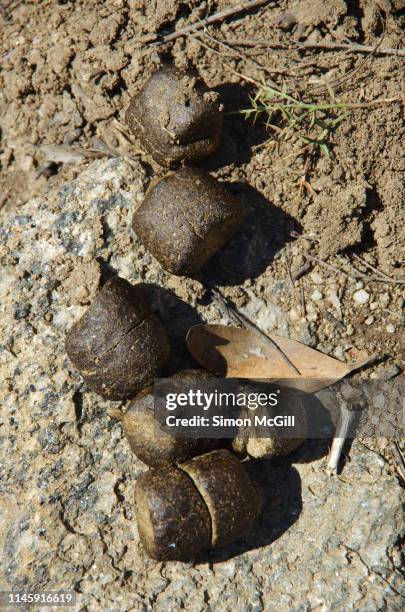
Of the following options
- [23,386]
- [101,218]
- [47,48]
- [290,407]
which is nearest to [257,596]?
[290,407]

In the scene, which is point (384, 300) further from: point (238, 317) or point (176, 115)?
point (176, 115)

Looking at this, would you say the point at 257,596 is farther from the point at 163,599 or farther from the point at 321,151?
the point at 321,151

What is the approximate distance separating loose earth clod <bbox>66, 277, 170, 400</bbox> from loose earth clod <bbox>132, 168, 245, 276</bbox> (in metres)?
0.39

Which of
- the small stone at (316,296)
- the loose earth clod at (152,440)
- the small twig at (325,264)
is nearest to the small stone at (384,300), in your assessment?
the small twig at (325,264)

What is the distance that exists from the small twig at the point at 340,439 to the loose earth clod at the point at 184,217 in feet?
4.98

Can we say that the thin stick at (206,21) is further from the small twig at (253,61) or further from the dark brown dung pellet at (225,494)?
the dark brown dung pellet at (225,494)

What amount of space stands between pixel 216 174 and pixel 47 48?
1752 mm

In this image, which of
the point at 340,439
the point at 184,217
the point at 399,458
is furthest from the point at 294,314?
the point at 399,458

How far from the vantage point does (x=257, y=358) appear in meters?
4.65

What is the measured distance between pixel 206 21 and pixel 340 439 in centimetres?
328

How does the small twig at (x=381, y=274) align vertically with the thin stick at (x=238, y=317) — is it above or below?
below

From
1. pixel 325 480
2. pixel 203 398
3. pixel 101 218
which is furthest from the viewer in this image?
pixel 101 218

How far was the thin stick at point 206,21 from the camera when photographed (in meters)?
4.79

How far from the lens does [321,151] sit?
466 centimetres
